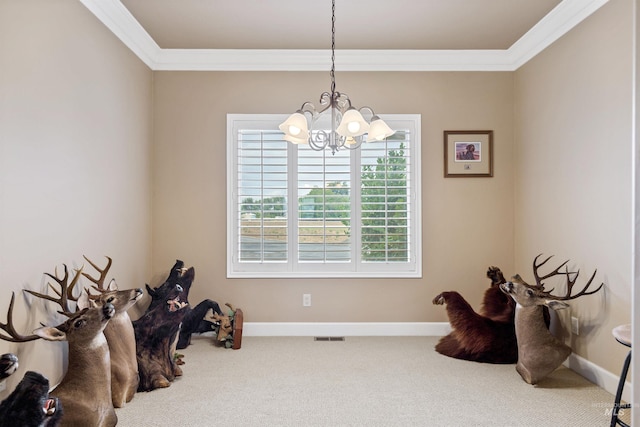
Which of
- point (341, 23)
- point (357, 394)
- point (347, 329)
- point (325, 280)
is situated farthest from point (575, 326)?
point (341, 23)

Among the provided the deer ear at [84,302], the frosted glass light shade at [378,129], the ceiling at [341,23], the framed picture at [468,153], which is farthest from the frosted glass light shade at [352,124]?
the framed picture at [468,153]

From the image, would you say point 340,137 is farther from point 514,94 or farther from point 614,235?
point 514,94

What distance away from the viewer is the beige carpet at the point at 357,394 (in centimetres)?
236

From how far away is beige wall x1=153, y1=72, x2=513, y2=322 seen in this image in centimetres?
404

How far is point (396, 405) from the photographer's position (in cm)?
253

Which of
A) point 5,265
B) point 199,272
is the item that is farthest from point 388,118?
point 5,265

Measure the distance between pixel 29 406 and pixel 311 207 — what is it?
2788 mm

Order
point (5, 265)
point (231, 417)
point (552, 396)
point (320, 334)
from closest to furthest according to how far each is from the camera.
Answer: point (5, 265) → point (231, 417) → point (552, 396) → point (320, 334)

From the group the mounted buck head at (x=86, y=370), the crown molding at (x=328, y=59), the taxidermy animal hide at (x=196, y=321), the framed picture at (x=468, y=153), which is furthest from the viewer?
the framed picture at (x=468, y=153)

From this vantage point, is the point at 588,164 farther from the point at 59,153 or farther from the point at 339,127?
the point at 59,153

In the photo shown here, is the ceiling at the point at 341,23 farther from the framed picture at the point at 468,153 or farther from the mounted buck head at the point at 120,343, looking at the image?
the mounted buck head at the point at 120,343

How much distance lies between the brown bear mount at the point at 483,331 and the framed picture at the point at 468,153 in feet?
3.93

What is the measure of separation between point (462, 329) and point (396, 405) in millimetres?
1146

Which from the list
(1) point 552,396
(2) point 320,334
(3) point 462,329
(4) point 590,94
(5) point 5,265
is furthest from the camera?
(2) point 320,334
